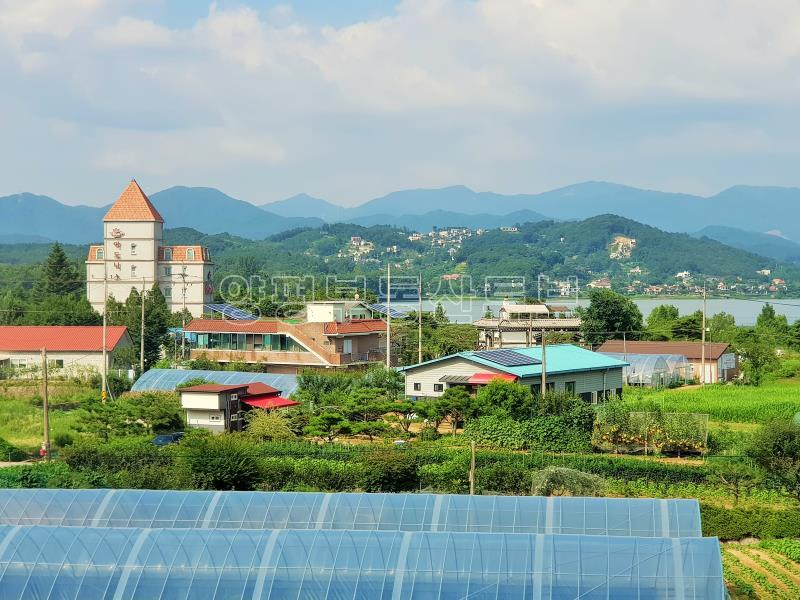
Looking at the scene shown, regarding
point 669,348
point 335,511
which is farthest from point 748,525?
point 669,348

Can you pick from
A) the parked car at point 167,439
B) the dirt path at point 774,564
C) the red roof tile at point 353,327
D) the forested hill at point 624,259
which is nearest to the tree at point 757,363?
the red roof tile at point 353,327

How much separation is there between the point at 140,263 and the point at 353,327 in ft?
123

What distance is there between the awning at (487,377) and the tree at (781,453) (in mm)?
9302

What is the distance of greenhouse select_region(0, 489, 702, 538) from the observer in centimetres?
1488

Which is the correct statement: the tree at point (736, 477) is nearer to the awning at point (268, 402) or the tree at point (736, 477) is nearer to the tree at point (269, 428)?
the tree at point (269, 428)

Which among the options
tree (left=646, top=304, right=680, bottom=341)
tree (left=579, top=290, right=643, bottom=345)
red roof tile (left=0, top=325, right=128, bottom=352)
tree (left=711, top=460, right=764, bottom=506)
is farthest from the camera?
tree (left=646, top=304, right=680, bottom=341)

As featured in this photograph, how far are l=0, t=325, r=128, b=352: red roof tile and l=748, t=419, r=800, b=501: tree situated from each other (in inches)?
1041

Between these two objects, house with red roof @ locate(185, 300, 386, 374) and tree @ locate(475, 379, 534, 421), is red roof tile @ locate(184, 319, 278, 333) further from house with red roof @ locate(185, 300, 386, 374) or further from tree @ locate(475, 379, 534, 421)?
tree @ locate(475, 379, 534, 421)

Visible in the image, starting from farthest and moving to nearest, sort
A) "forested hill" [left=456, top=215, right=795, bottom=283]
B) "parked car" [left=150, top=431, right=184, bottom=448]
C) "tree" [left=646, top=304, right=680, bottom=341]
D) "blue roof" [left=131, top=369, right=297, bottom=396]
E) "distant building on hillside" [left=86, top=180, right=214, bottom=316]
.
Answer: "forested hill" [left=456, top=215, right=795, bottom=283] → "distant building on hillside" [left=86, top=180, right=214, bottom=316] → "tree" [left=646, top=304, right=680, bottom=341] → "blue roof" [left=131, top=369, right=297, bottom=396] → "parked car" [left=150, top=431, right=184, bottom=448]

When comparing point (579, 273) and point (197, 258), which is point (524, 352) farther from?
point (579, 273)

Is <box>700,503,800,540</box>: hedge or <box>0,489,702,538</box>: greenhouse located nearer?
<box>0,489,702,538</box>: greenhouse

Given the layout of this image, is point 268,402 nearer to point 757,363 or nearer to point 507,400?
point 507,400

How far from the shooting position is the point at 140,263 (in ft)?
236

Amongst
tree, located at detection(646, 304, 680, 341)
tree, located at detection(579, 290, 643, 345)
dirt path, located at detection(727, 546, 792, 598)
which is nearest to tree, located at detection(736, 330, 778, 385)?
tree, located at detection(579, 290, 643, 345)
